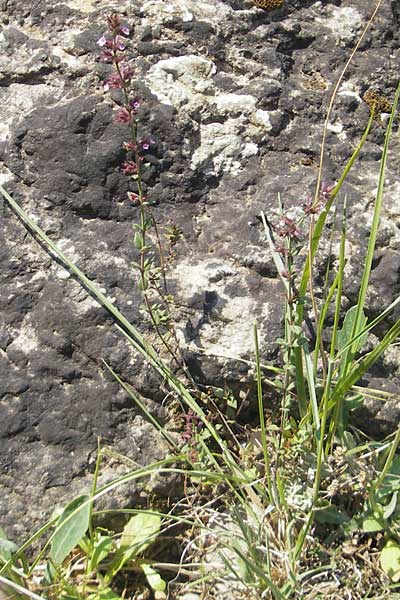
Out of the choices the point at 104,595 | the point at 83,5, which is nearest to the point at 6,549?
the point at 104,595

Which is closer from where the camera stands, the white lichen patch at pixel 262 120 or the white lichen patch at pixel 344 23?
the white lichen patch at pixel 262 120

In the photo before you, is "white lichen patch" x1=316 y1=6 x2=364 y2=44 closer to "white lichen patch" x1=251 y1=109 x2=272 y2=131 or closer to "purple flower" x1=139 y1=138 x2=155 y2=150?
"white lichen patch" x1=251 y1=109 x2=272 y2=131

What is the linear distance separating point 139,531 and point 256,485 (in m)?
0.35

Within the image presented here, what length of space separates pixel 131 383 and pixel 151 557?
494 millimetres

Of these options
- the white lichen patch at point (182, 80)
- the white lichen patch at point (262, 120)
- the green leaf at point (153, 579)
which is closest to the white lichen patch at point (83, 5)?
the white lichen patch at point (182, 80)

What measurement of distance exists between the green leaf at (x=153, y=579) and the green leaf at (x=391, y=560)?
0.59m

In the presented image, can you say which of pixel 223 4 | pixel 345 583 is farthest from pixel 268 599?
pixel 223 4

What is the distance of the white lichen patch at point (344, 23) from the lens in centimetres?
247

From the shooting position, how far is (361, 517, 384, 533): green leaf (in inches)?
69.4

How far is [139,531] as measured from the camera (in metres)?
1.82

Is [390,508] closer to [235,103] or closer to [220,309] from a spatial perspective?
[220,309]

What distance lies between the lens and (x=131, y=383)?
1.94m

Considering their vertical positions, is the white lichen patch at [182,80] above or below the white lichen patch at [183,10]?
below

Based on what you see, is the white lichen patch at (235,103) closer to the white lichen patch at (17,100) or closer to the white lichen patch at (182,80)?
the white lichen patch at (182,80)
